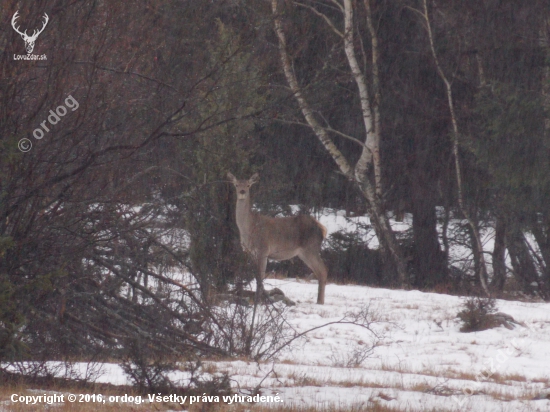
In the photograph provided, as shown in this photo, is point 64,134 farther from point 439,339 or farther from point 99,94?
point 439,339

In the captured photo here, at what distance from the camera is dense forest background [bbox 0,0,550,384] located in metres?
6.20

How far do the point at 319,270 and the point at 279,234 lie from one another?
1.01 metres

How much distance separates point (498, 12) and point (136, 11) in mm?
14588

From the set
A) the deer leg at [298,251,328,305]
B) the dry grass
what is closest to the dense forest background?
→ the dry grass

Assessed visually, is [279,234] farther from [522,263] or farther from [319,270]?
[522,263]

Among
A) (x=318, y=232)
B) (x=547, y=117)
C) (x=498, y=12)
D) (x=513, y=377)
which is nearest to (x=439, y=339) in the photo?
(x=513, y=377)

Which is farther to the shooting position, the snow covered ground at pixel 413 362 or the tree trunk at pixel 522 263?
the tree trunk at pixel 522 263

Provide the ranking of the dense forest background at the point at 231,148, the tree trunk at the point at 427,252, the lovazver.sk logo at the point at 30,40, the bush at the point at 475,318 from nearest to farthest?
the lovazver.sk logo at the point at 30,40
the dense forest background at the point at 231,148
the bush at the point at 475,318
the tree trunk at the point at 427,252

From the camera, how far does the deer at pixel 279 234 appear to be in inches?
551

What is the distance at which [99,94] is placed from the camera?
20.4ft

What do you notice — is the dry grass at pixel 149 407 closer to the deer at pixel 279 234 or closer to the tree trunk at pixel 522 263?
the deer at pixel 279 234

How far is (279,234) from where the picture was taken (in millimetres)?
14461
